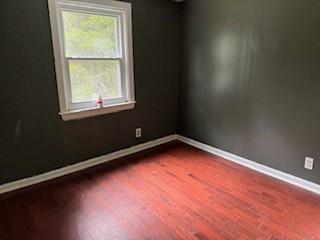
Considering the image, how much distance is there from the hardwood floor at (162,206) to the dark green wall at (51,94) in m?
0.32

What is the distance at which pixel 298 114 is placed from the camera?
2.41 metres

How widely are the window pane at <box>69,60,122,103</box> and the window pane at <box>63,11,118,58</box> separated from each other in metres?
0.11

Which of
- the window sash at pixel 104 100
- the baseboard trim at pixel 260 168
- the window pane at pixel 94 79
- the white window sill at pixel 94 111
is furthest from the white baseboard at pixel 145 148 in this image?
the window pane at pixel 94 79

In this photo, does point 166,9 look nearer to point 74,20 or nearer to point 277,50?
point 74,20

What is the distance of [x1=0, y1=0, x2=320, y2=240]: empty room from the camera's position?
2059mm

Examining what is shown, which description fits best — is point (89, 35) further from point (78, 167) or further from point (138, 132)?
point (78, 167)

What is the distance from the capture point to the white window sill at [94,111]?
2707 millimetres

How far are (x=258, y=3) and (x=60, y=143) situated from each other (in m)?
2.72

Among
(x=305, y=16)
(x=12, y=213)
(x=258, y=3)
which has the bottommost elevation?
(x=12, y=213)

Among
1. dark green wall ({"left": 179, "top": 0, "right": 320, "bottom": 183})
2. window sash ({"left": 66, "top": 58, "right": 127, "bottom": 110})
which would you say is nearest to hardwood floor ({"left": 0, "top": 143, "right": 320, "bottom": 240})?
dark green wall ({"left": 179, "top": 0, "right": 320, "bottom": 183})

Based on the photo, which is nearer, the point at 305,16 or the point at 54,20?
the point at 305,16

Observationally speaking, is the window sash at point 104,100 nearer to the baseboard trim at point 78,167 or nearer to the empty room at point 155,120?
the empty room at point 155,120

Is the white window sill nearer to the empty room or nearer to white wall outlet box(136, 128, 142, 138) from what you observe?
the empty room

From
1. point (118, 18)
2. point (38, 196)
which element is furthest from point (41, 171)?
point (118, 18)
